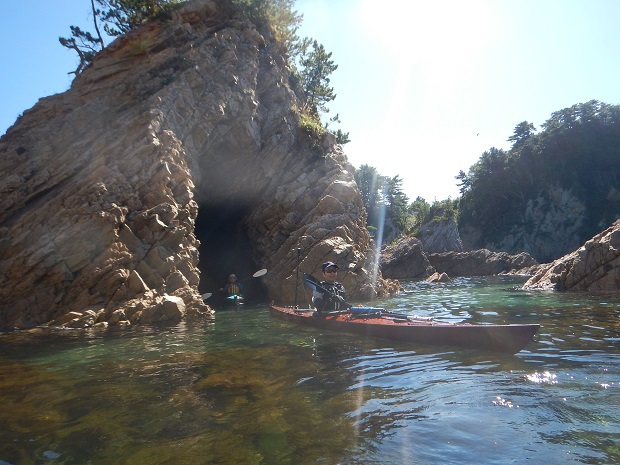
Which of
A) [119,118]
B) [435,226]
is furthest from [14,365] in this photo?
[435,226]

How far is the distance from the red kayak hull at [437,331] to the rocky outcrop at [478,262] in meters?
36.4

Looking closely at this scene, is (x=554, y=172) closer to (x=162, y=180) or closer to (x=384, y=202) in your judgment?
(x=384, y=202)

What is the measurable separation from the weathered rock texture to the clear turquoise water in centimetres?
377

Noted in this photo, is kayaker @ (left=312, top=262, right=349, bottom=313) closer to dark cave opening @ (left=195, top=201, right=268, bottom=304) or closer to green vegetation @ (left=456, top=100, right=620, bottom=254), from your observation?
dark cave opening @ (left=195, top=201, right=268, bottom=304)

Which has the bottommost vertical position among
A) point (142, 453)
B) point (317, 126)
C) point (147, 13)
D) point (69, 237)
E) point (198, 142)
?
point (142, 453)

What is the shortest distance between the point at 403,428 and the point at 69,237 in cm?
1259

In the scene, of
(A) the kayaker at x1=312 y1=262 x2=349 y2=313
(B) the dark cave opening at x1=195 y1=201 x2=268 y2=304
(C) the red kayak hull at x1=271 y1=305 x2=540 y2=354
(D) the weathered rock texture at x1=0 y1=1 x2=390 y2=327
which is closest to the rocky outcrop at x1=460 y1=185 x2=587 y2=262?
(D) the weathered rock texture at x1=0 y1=1 x2=390 y2=327

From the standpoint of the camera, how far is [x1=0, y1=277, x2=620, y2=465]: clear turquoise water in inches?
165

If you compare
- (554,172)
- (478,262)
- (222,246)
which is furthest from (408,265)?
(554,172)

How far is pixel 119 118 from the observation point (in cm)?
1838

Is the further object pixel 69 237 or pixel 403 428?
pixel 69 237

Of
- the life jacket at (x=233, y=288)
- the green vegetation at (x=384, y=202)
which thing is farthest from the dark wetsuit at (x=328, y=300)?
the green vegetation at (x=384, y=202)

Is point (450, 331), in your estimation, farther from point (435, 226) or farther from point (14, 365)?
point (435, 226)

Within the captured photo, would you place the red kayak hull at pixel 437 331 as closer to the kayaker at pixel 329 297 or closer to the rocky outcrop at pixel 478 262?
the kayaker at pixel 329 297
